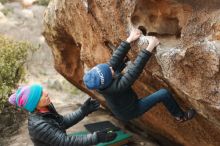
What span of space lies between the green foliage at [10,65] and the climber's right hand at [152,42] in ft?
16.3

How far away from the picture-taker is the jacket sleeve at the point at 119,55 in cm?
523

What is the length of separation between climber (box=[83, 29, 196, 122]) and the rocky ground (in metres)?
2.72

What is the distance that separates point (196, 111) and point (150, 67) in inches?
32.2

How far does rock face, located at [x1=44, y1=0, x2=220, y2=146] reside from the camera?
15.2 feet

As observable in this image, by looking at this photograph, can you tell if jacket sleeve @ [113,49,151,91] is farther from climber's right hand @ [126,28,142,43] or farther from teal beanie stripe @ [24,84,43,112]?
teal beanie stripe @ [24,84,43,112]

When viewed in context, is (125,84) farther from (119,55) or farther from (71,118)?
(71,118)

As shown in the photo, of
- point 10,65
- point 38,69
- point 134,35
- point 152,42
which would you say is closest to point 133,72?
point 152,42

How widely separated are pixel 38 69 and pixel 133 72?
11.2 metres

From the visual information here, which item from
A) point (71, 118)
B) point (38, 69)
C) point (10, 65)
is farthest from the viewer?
point (38, 69)

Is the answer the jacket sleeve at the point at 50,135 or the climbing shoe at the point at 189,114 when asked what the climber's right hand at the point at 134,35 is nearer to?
the climbing shoe at the point at 189,114

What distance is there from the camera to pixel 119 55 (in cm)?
529

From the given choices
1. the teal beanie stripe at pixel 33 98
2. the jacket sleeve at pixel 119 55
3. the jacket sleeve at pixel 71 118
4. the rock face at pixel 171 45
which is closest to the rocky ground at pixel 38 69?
the rock face at pixel 171 45

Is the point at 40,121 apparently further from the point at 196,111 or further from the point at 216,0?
the point at 216,0

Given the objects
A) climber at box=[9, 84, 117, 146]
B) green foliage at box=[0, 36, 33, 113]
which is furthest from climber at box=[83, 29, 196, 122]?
green foliage at box=[0, 36, 33, 113]
